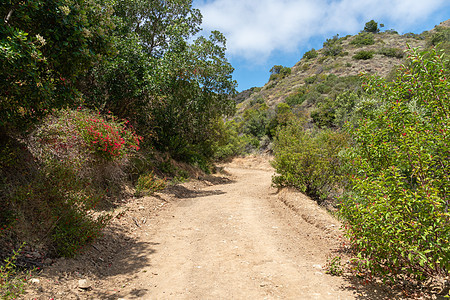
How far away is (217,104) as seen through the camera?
15.2 m

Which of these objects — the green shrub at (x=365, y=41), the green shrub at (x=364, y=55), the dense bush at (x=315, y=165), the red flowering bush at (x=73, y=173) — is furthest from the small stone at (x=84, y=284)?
the green shrub at (x=365, y=41)

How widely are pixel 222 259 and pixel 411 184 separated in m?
3.41

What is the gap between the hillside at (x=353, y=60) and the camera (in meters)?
45.5

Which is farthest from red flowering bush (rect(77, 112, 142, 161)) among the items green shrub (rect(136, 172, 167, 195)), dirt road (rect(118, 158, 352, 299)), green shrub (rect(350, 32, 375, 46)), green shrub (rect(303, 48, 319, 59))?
green shrub (rect(303, 48, 319, 59))

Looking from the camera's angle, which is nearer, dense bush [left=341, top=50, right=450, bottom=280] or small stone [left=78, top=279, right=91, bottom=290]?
dense bush [left=341, top=50, right=450, bottom=280]

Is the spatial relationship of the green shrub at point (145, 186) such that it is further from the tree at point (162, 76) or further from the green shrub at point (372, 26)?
the green shrub at point (372, 26)

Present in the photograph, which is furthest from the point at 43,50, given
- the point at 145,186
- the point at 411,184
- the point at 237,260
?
the point at 145,186

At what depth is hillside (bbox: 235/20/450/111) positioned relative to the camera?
4547 cm

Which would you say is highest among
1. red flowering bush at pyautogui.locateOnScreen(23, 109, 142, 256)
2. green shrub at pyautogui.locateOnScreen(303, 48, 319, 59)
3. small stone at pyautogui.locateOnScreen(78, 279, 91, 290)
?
green shrub at pyautogui.locateOnScreen(303, 48, 319, 59)

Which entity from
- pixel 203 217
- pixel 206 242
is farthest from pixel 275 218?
pixel 206 242

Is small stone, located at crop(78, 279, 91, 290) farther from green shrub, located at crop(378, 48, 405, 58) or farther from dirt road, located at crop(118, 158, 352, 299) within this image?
green shrub, located at crop(378, 48, 405, 58)

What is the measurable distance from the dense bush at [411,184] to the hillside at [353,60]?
3591 cm

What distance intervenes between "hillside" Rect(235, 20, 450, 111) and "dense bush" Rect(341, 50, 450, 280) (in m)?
35.9

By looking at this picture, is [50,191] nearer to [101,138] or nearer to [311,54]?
[101,138]
